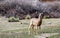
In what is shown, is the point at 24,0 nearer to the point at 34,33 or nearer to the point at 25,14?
the point at 25,14

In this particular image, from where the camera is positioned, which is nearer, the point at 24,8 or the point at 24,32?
the point at 24,32

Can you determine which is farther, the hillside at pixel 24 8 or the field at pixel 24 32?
the hillside at pixel 24 8

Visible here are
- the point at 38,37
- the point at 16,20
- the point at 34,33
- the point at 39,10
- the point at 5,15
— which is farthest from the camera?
the point at 39,10

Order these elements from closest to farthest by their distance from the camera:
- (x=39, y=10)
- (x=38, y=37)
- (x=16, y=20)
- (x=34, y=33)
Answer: (x=38, y=37) → (x=34, y=33) → (x=16, y=20) → (x=39, y=10)

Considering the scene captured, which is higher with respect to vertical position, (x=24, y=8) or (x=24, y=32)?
(x=24, y=32)

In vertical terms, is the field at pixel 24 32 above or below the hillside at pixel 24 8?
above

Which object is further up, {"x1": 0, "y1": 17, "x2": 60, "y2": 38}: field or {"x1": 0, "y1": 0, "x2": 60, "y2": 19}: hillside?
{"x1": 0, "y1": 17, "x2": 60, "y2": 38}: field

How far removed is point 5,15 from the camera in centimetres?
2356

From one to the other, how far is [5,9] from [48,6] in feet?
16.3

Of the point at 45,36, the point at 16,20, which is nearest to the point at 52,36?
the point at 45,36

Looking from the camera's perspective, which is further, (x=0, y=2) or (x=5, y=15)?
(x=0, y=2)

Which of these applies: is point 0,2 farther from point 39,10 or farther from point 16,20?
point 16,20

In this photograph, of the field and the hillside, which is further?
the hillside

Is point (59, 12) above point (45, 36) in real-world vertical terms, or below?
below
